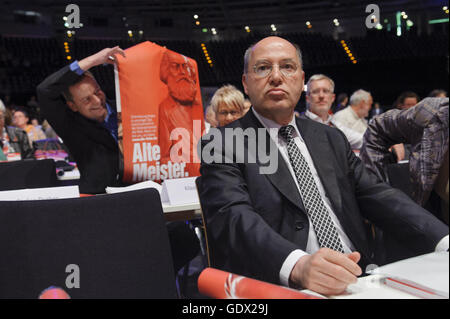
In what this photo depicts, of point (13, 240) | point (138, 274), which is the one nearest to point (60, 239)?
point (13, 240)

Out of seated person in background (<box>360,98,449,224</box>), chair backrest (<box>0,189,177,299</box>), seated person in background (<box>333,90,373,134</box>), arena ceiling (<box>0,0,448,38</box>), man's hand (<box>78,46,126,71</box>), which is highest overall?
arena ceiling (<box>0,0,448,38</box>)

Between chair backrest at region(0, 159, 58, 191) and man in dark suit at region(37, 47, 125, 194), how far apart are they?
7.3 inches

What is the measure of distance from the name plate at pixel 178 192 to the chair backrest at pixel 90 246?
565 mm

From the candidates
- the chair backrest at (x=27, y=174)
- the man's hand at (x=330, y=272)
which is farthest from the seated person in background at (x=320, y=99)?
the man's hand at (x=330, y=272)

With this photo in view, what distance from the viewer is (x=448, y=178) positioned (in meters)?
0.49

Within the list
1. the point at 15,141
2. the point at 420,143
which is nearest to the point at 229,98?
the point at 420,143

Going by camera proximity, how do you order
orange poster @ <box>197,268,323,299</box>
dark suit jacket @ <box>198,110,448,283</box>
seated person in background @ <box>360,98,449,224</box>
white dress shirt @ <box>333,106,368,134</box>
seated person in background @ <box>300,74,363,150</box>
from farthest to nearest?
white dress shirt @ <box>333,106,368,134</box>, seated person in background @ <box>300,74,363,150</box>, dark suit jacket @ <box>198,110,448,283</box>, seated person in background @ <box>360,98,449,224</box>, orange poster @ <box>197,268,323,299</box>

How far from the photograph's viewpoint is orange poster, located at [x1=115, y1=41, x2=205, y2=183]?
163 cm

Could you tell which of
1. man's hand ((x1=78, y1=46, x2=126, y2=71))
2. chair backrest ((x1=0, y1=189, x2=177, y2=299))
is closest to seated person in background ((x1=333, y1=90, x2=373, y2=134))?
man's hand ((x1=78, y1=46, x2=126, y2=71))

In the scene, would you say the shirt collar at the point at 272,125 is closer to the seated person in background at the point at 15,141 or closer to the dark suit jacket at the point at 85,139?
the dark suit jacket at the point at 85,139

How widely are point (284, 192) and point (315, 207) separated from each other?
0.34 ft

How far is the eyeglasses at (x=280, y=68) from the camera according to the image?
0.95 metres

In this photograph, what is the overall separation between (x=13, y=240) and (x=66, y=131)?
120 cm

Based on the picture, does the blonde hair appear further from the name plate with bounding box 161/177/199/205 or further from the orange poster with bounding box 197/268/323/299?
the orange poster with bounding box 197/268/323/299
